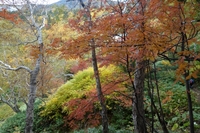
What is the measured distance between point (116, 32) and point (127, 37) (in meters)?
0.21

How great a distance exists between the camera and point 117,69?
8523mm

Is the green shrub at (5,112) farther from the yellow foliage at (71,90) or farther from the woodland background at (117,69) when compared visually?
the yellow foliage at (71,90)

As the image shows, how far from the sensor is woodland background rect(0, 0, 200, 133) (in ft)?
10.5

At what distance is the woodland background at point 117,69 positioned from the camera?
3.19 metres

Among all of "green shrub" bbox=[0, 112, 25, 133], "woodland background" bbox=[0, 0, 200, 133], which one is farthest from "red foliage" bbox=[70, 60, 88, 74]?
"green shrub" bbox=[0, 112, 25, 133]

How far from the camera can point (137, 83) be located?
487 centimetres

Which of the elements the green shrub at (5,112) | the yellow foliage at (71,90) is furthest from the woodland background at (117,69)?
the green shrub at (5,112)

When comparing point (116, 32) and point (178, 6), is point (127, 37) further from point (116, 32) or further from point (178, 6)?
point (178, 6)

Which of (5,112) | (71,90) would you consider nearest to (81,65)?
(71,90)

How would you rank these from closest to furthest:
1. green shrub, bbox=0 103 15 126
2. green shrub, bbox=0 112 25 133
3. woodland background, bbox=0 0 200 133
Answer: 1. woodland background, bbox=0 0 200 133
2. green shrub, bbox=0 112 25 133
3. green shrub, bbox=0 103 15 126

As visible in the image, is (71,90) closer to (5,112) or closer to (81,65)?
(81,65)

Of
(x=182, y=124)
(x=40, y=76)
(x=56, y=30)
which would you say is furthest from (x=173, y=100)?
(x=56, y=30)

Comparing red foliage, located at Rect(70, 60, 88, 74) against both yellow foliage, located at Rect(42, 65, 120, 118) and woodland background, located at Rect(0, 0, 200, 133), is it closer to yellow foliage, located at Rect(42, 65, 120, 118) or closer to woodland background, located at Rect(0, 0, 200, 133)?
woodland background, located at Rect(0, 0, 200, 133)

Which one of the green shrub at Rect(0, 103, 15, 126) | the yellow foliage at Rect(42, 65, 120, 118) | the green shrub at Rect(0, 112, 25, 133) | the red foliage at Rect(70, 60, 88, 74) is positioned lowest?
the green shrub at Rect(0, 103, 15, 126)
